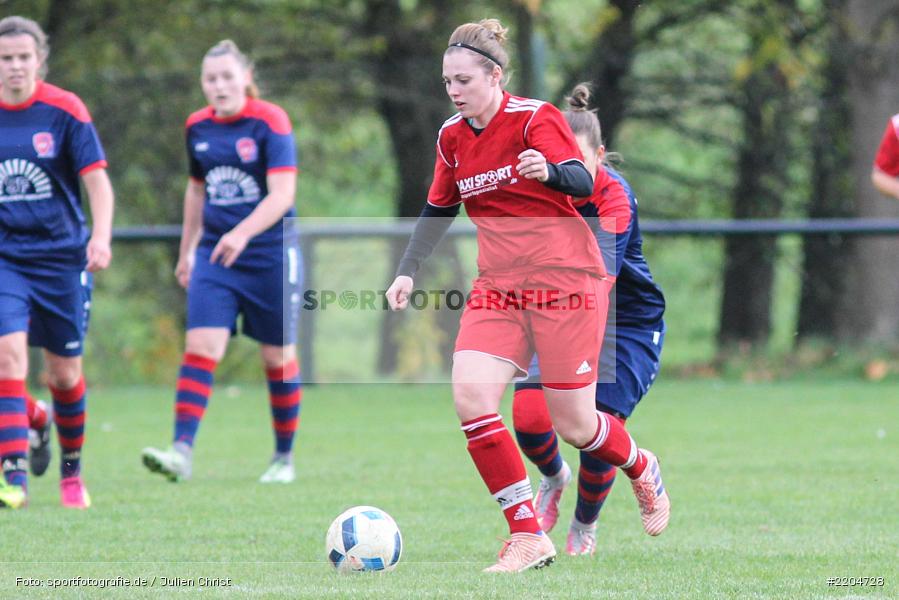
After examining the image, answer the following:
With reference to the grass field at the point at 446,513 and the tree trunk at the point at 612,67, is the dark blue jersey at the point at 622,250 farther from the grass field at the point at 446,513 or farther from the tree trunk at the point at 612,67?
the tree trunk at the point at 612,67

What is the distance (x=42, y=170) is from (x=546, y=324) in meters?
2.67

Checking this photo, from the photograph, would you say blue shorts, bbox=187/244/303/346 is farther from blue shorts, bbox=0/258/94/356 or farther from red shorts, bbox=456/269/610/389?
red shorts, bbox=456/269/610/389

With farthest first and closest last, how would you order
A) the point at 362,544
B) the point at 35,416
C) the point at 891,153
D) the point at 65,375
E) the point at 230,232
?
the point at 35,416 < the point at 230,232 < the point at 891,153 < the point at 65,375 < the point at 362,544

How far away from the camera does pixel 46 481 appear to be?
7.47 meters

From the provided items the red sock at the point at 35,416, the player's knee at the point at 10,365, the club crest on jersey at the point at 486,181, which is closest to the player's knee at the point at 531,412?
the club crest on jersey at the point at 486,181

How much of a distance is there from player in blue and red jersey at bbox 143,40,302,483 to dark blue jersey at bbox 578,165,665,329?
7.88 ft

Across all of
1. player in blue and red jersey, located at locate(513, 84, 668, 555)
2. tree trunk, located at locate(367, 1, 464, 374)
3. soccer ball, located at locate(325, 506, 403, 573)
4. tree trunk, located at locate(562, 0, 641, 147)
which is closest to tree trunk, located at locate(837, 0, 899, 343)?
tree trunk, located at locate(562, 0, 641, 147)

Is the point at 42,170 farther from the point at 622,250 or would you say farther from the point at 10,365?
the point at 622,250

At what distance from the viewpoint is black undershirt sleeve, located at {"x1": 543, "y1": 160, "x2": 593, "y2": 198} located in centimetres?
459

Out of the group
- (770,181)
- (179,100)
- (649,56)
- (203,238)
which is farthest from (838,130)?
(203,238)

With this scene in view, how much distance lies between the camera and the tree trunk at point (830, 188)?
13.9 meters

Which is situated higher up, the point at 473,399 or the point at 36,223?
the point at 36,223

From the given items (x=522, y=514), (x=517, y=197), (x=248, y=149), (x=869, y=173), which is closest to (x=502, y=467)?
(x=522, y=514)

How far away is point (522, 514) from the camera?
485cm
